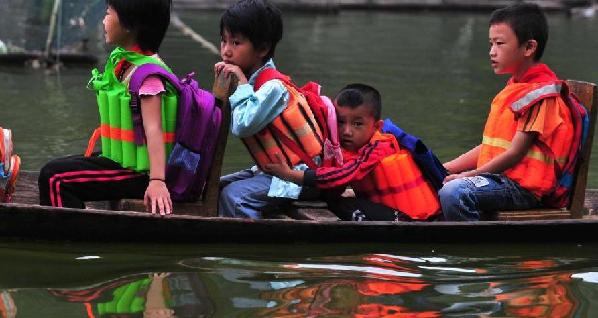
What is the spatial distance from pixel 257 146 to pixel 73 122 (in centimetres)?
455

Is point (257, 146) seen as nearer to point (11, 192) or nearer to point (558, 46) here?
point (11, 192)

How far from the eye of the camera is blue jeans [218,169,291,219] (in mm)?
5434

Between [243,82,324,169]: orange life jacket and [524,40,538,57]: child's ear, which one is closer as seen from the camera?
[243,82,324,169]: orange life jacket

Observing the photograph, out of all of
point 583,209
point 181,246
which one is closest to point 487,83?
point 583,209

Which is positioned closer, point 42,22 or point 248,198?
point 248,198

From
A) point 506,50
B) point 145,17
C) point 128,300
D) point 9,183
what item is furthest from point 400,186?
point 9,183

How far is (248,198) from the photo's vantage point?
5.43 meters

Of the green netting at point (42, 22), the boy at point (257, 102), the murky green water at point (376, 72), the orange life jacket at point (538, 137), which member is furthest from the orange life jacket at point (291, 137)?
the green netting at point (42, 22)

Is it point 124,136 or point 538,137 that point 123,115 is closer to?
point 124,136

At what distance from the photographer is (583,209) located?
5848mm

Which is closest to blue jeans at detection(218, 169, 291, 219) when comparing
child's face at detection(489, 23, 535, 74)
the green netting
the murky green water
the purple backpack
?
the purple backpack

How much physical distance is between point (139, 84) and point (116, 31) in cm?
26

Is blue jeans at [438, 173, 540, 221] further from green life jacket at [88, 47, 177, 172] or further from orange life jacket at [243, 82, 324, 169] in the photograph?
green life jacket at [88, 47, 177, 172]

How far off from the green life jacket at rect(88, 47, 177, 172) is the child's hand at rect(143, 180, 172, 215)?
0.15 meters
